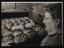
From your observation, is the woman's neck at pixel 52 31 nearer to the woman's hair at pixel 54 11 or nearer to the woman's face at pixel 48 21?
the woman's face at pixel 48 21

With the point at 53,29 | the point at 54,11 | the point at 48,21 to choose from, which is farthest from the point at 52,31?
the point at 54,11

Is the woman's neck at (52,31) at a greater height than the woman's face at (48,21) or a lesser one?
lesser

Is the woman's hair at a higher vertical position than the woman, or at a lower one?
higher

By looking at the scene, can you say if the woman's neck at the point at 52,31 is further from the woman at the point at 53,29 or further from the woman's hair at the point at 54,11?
the woman's hair at the point at 54,11

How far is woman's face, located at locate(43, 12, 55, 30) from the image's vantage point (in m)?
4.06

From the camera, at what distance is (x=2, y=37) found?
13.1 ft

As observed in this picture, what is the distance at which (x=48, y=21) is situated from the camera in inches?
161

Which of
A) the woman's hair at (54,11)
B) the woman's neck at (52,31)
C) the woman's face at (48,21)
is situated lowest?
the woman's neck at (52,31)

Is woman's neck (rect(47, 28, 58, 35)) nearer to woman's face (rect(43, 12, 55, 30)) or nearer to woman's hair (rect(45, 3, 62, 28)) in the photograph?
woman's face (rect(43, 12, 55, 30))

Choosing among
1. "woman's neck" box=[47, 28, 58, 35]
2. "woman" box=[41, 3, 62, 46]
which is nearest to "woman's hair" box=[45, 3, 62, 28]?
"woman" box=[41, 3, 62, 46]

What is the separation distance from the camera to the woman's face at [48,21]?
4059mm

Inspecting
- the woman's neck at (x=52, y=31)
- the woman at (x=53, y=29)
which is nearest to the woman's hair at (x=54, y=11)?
the woman at (x=53, y=29)

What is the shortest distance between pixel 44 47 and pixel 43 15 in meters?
0.71

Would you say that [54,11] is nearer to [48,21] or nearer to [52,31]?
[48,21]
